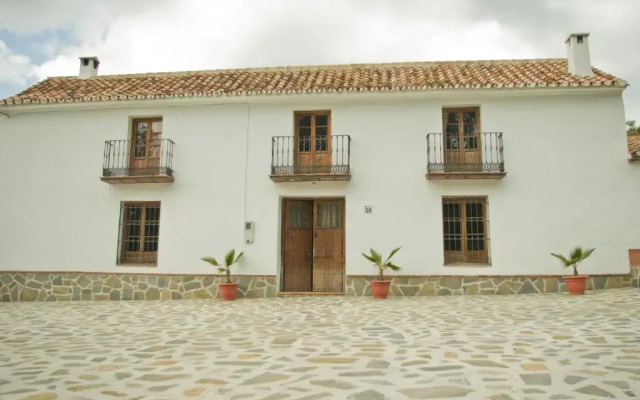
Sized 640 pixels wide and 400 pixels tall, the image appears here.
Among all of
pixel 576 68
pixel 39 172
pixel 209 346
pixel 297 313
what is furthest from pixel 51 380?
pixel 576 68

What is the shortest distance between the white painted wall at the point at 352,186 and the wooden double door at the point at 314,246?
0.42 metres

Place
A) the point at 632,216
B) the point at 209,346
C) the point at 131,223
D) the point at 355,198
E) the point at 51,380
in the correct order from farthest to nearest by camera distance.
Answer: the point at 131,223
the point at 355,198
the point at 632,216
the point at 209,346
the point at 51,380

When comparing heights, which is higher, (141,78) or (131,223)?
(141,78)

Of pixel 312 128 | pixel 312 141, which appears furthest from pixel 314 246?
pixel 312 128

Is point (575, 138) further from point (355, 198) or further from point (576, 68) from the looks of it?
point (355, 198)

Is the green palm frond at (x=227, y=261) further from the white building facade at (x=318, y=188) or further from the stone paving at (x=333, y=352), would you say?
the stone paving at (x=333, y=352)

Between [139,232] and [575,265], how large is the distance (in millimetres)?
10361

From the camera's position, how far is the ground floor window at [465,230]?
31.0ft

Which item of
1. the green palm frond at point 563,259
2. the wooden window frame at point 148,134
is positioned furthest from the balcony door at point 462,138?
the wooden window frame at point 148,134

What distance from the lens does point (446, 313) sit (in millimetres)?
6809

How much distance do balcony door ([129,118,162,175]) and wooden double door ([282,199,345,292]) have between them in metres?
3.70

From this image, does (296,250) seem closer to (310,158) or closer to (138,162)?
(310,158)

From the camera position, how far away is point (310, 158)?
10125 millimetres

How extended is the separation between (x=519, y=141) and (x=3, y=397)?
1013cm
